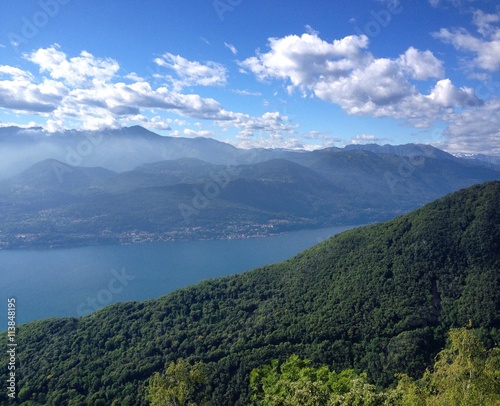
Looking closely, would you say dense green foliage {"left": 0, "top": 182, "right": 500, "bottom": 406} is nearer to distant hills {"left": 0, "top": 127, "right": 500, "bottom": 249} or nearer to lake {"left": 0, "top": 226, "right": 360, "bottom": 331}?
lake {"left": 0, "top": 226, "right": 360, "bottom": 331}

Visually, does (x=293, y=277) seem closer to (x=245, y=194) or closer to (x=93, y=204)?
(x=93, y=204)

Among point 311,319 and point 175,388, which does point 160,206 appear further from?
point 175,388

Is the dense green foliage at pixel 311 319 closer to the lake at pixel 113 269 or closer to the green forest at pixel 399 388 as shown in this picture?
the green forest at pixel 399 388

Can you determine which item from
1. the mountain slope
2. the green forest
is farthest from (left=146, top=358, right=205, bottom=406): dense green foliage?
the mountain slope

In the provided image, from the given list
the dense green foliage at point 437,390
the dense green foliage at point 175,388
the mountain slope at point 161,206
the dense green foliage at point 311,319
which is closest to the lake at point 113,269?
the mountain slope at point 161,206

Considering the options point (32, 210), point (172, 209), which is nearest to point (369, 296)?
point (172, 209)

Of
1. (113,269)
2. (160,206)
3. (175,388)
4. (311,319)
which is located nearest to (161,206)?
(160,206)
